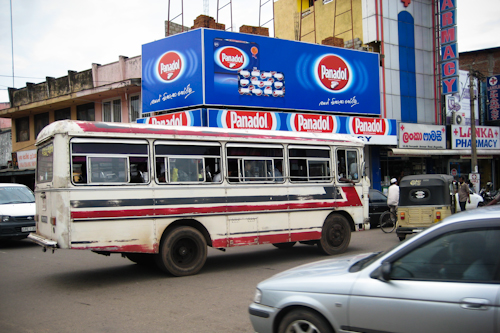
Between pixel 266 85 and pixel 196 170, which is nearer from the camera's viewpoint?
pixel 196 170

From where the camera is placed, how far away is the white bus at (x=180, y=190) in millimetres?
7730

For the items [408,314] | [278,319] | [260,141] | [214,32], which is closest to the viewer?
[408,314]

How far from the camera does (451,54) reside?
2577 cm

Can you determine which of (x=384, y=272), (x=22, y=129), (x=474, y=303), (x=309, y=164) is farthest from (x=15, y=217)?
(x=22, y=129)

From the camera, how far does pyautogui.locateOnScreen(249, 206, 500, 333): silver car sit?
3.30 metres

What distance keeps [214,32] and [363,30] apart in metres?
10.3

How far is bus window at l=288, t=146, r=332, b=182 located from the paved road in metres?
1.89

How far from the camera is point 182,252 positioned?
863 centimetres

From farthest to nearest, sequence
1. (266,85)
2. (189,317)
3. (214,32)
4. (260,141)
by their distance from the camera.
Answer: (266,85) → (214,32) → (260,141) → (189,317)

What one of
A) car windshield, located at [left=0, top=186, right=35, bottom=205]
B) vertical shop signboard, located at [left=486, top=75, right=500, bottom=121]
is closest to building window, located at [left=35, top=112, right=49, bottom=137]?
car windshield, located at [left=0, top=186, right=35, bottom=205]

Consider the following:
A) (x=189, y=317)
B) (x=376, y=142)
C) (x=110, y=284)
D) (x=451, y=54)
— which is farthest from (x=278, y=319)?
(x=451, y=54)

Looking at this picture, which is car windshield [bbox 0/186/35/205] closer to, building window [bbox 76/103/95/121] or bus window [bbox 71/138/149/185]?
bus window [bbox 71/138/149/185]

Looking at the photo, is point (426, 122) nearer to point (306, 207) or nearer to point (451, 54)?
point (451, 54)

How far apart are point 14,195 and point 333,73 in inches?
616
